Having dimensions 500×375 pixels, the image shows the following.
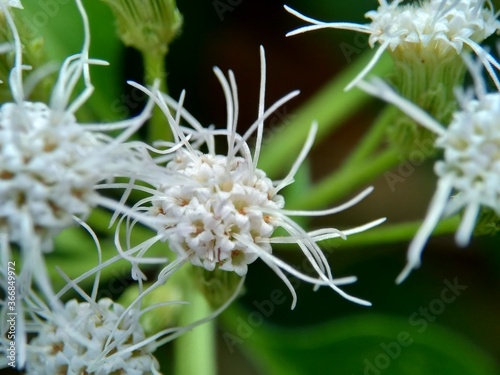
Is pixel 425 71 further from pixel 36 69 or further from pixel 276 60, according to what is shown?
pixel 276 60

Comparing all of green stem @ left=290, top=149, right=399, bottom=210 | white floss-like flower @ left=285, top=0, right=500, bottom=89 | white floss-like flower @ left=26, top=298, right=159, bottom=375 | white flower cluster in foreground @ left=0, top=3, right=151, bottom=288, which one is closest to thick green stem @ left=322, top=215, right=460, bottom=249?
green stem @ left=290, top=149, right=399, bottom=210

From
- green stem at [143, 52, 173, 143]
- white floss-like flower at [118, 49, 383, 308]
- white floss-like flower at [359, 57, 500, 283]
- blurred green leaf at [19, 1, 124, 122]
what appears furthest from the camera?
blurred green leaf at [19, 1, 124, 122]

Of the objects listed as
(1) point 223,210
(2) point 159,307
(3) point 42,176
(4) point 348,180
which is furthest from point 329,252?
(3) point 42,176

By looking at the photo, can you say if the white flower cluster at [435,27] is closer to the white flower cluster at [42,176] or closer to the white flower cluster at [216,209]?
the white flower cluster at [216,209]

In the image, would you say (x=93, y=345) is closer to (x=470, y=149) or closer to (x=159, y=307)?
(x=159, y=307)

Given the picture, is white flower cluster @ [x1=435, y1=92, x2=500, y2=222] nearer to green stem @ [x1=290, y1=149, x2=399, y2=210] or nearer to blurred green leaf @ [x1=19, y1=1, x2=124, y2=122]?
green stem @ [x1=290, y1=149, x2=399, y2=210]
